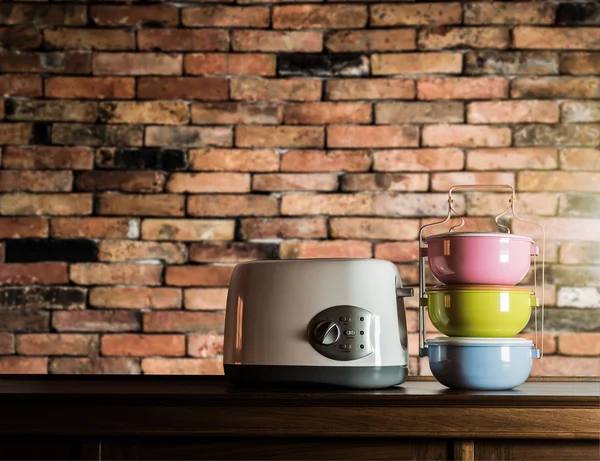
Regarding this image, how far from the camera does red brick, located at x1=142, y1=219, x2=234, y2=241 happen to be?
2.02m

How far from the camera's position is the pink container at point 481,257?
1133mm

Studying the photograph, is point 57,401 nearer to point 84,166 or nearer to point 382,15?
point 84,166

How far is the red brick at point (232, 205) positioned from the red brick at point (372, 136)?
23 cm

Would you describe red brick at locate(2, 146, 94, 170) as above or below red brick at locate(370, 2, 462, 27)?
below

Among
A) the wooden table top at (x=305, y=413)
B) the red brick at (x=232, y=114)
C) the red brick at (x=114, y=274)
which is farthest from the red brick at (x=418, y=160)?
the wooden table top at (x=305, y=413)

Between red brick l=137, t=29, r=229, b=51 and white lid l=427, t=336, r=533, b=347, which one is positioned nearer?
white lid l=427, t=336, r=533, b=347

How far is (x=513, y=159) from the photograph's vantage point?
202cm

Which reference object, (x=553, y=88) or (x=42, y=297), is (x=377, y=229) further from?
(x=42, y=297)

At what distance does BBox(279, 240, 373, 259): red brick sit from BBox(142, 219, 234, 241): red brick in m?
0.16

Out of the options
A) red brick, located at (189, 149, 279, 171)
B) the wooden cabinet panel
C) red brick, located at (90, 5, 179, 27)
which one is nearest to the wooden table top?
the wooden cabinet panel

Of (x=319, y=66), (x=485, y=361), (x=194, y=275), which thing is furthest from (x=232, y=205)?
(x=485, y=361)

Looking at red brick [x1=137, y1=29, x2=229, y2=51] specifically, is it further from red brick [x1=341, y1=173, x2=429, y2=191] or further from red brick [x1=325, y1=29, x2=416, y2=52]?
red brick [x1=341, y1=173, x2=429, y2=191]

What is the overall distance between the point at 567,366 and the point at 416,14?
1.00 m

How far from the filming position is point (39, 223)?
202cm
